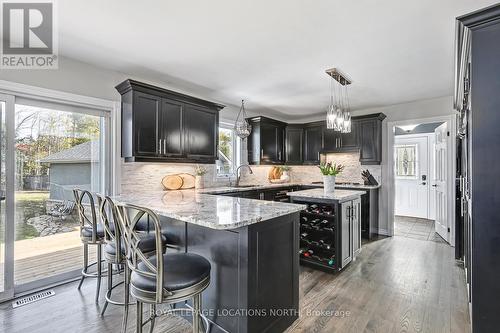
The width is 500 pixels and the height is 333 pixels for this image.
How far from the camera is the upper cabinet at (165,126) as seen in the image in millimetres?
3195

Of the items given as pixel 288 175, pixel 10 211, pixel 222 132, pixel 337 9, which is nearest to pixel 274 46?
pixel 337 9

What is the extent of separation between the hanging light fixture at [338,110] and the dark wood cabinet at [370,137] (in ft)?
2.63

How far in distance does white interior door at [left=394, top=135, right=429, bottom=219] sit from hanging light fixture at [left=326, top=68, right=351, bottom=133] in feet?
11.0

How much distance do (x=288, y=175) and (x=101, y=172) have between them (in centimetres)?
402

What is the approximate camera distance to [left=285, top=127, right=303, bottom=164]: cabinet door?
592 centimetres

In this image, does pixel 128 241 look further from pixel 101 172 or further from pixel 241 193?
pixel 241 193

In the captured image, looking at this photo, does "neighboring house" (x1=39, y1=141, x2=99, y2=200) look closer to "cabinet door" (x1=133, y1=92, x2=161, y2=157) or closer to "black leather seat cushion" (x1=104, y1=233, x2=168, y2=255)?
"cabinet door" (x1=133, y1=92, x2=161, y2=157)

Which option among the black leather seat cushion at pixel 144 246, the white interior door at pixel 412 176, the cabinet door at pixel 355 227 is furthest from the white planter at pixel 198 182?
the white interior door at pixel 412 176

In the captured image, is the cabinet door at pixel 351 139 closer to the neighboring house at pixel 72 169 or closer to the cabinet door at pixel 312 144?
the cabinet door at pixel 312 144

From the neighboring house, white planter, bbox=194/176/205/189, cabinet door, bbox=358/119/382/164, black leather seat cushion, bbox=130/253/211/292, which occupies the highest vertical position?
cabinet door, bbox=358/119/382/164

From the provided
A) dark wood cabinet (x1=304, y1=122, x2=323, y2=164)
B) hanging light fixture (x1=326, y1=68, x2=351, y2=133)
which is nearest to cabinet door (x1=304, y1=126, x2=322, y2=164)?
dark wood cabinet (x1=304, y1=122, x2=323, y2=164)

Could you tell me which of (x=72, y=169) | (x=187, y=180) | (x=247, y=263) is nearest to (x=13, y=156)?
(x=72, y=169)

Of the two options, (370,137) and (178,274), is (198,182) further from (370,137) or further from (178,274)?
(370,137)

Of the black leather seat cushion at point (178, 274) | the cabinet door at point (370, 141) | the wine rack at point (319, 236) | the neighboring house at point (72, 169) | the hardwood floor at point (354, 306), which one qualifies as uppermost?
the cabinet door at point (370, 141)
